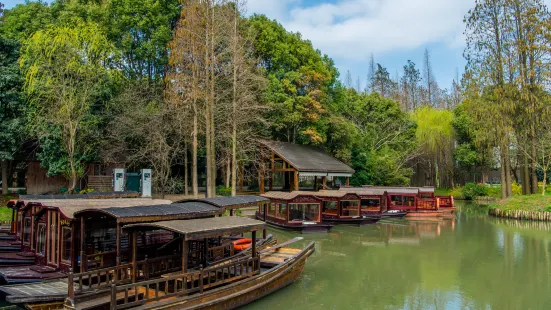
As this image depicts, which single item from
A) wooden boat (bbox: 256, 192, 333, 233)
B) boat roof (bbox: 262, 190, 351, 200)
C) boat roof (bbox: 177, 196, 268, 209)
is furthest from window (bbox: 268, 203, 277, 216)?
boat roof (bbox: 177, 196, 268, 209)

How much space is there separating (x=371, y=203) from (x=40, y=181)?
21.0 metres

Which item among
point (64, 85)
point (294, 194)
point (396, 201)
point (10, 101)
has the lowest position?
point (396, 201)

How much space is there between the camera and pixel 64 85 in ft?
70.6

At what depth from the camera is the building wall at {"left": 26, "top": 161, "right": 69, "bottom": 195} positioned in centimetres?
2569

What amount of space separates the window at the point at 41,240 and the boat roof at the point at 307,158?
17.2 meters

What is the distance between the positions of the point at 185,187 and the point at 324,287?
59.0 feet

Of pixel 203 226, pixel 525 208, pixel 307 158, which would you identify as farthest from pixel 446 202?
pixel 203 226

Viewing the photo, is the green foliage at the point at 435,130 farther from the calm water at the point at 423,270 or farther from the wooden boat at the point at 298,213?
the wooden boat at the point at 298,213

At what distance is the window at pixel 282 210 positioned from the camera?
2067 centimetres

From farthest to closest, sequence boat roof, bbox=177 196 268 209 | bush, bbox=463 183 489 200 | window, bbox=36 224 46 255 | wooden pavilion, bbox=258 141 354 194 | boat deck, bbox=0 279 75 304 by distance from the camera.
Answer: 1. bush, bbox=463 183 489 200
2. wooden pavilion, bbox=258 141 354 194
3. boat roof, bbox=177 196 268 209
4. window, bbox=36 224 46 255
5. boat deck, bbox=0 279 75 304

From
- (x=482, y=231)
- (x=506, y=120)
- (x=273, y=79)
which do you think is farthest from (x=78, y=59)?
(x=506, y=120)

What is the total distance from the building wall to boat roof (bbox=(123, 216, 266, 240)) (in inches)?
793

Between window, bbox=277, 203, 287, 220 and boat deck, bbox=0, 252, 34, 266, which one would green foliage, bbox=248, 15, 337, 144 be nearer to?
window, bbox=277, 203, 287, 220

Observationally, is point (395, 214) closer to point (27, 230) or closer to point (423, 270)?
point (423, 270)
